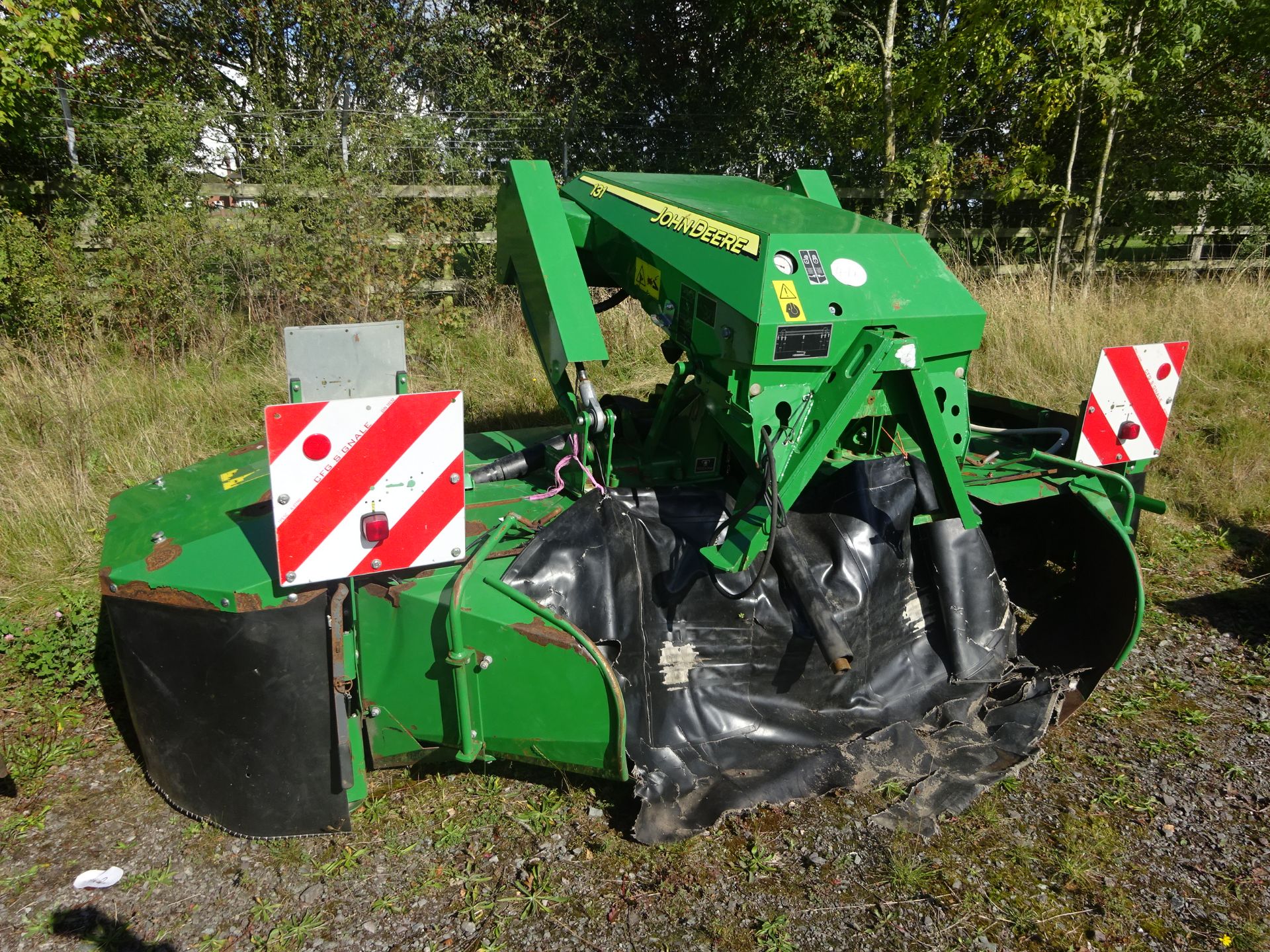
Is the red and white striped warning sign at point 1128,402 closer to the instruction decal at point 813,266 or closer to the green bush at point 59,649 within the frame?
the instruction decal at point 813,266

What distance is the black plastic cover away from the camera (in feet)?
8.57

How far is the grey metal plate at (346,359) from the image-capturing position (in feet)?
10.4

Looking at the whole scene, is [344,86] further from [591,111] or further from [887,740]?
[887,740]

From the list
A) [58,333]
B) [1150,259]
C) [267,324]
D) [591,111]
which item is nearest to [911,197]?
[1150,259]

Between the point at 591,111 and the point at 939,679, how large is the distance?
31.4 ft

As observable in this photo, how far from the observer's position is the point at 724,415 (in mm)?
3105

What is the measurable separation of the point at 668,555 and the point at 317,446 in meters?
1.25

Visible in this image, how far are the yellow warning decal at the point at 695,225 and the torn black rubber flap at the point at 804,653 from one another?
90 cm

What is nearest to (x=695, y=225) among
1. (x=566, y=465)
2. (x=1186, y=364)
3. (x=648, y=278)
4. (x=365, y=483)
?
(x=648, y=278)

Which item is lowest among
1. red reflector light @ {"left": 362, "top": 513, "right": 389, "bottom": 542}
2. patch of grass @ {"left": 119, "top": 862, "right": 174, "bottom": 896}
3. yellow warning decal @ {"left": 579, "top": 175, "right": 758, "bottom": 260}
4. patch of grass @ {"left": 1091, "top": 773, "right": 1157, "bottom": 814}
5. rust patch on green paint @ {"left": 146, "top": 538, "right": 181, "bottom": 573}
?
patch of grass @ {"left": 119, "top": 862, "right": 174, "bottom": 896}

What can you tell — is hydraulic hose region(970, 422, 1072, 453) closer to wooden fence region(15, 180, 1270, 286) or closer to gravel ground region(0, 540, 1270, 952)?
gravel ground region(0, 540, 1270, 952)

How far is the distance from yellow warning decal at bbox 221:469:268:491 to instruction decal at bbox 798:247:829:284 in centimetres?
216

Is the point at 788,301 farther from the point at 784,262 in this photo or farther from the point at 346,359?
the point at 346,359

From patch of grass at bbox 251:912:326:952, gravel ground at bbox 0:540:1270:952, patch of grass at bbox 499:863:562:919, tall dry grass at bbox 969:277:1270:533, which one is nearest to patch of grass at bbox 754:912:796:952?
gravel ground at bbox 0:540:1270:952
